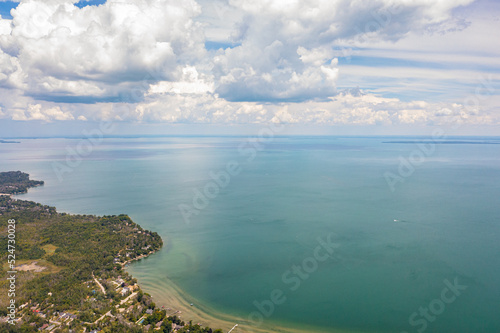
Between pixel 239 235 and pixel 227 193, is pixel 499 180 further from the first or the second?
pixel 239 235

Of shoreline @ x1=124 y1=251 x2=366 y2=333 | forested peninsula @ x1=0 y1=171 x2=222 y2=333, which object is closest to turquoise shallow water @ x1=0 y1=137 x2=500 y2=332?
shoreline @ x1=124 y1=251 x2=366 y2=333

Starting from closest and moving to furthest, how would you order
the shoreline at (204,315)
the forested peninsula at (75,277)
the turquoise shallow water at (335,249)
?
the forested peninsula at (75,277), the shoreline at (204,315), the turquoise shallow water at (335,249)

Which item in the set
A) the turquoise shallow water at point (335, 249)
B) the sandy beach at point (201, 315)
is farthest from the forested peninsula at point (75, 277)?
the turquoise shallow water at point (335, 249)

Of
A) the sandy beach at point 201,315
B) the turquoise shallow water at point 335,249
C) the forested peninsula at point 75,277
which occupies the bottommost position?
the sandy beach at point 201,315

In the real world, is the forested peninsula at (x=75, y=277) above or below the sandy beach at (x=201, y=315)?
above

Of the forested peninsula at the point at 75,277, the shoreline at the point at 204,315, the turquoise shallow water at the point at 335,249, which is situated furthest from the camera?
the turquoise shallow water at the point at 335,249

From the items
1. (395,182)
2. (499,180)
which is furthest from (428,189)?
(499,180)

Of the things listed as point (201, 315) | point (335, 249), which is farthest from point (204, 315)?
point (335, 249)

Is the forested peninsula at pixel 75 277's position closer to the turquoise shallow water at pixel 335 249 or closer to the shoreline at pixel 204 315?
the shoreline at pixel 204 315
